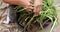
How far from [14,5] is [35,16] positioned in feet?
0.54

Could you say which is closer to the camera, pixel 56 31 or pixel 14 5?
pixel 56 31

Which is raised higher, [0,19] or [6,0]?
[6,0]

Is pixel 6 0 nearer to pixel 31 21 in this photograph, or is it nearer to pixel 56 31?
pixel 31 21

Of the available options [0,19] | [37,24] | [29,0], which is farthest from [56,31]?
[0,19]

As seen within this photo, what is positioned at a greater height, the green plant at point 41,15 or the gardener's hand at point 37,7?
the gardener's hand at point 37,7

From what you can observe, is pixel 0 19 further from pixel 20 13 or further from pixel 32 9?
pixel 32 9

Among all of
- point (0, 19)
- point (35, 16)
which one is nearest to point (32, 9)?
point (35, 16)

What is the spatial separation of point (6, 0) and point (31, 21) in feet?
0.58

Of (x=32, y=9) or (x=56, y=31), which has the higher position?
(x=32, y=9)

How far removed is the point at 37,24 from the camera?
29.0 inches

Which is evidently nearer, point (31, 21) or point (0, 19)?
point (31, 21)

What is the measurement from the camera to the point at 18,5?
0.81 metres

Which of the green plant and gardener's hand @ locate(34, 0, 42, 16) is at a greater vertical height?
gardener's hand @ locate(34, 0, 42, 16)

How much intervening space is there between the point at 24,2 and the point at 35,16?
9cm
